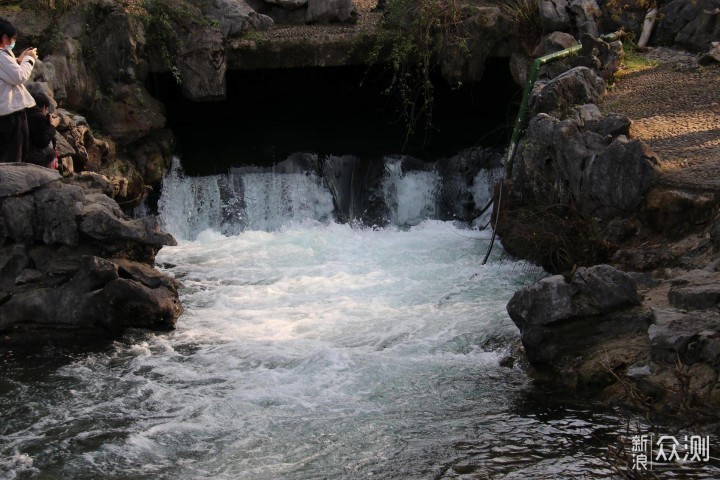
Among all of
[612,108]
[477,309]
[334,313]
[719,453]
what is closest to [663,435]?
[719,453]

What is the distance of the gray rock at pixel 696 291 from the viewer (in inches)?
267

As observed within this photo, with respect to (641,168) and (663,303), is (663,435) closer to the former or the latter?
(663,303)

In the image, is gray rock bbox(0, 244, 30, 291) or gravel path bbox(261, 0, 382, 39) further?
gravel path bbox(261, 0, 382, 39)

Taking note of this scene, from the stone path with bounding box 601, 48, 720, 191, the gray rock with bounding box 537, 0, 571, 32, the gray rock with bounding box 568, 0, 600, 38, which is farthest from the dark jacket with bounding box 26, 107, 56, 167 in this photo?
the gray rock with bounding box 568, 0, 600, 38

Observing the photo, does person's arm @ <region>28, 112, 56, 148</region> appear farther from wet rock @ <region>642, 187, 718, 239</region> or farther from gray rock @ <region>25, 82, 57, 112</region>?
wet rock @ <region>642, 187, 718, 239</region>

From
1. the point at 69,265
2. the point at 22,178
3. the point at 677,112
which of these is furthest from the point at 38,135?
the point at 677,112

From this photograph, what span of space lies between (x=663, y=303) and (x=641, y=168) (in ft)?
7.59

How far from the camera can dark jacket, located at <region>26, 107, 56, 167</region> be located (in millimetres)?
10016

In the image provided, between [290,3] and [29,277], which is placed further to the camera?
[290,3]

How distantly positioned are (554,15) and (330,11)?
11.1ft

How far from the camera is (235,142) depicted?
14.4 m

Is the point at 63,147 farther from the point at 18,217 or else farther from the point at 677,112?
the point at 677,112

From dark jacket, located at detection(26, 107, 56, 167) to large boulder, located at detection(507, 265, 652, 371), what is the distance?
18.0ft

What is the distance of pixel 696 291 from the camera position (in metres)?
6.89
